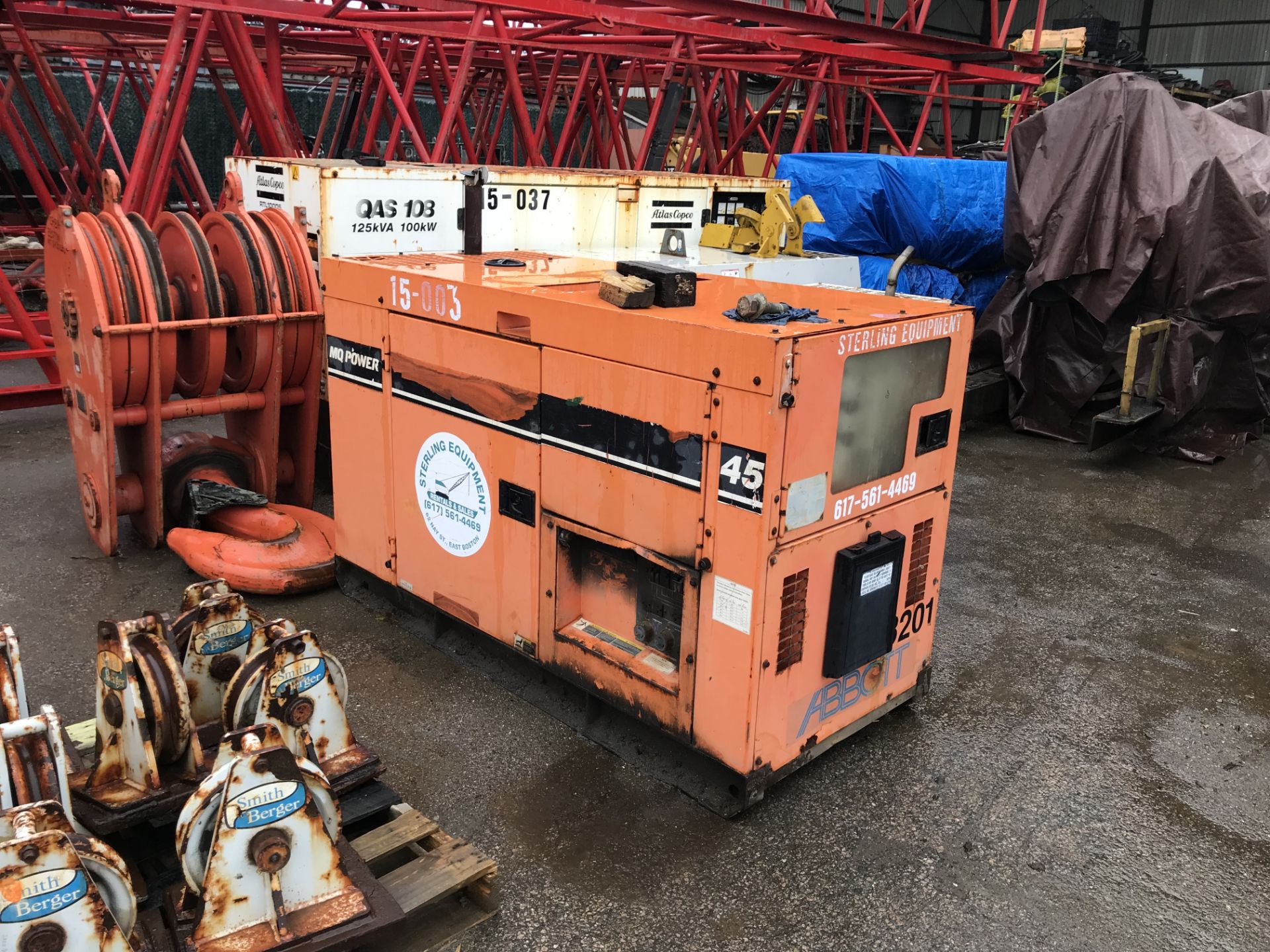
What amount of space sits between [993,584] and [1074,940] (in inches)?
98.7

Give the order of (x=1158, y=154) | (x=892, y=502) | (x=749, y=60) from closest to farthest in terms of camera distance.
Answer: (x=892, y=502), (x=1158, y=154), (x=749, y=60)

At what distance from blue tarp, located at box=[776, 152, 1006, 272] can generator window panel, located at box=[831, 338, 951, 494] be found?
5.93 metres

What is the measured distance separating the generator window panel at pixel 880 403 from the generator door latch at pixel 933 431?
68mm

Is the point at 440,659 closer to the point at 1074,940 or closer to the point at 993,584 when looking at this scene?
the point at 1074,940

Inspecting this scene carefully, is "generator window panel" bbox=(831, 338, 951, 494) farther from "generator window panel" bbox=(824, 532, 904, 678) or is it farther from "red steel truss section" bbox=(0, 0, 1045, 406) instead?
"red steel truss section" bbox=(0, 0, 1045, 406)

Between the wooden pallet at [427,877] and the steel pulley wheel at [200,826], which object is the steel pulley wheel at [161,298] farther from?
the steel pulley wheel at [200,826]

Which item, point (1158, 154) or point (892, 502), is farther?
point (1158, 154)

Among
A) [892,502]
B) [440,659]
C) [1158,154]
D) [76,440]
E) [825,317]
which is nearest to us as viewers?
[825,317]

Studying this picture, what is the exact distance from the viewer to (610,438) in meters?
3.03

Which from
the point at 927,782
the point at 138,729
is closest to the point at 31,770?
the point at 138,729

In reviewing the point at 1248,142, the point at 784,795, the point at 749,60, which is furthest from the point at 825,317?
the point at 749,60

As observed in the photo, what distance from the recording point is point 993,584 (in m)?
4.93

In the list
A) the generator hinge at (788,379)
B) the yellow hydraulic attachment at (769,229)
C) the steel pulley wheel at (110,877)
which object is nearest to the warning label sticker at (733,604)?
the generator hinge at (788,379)

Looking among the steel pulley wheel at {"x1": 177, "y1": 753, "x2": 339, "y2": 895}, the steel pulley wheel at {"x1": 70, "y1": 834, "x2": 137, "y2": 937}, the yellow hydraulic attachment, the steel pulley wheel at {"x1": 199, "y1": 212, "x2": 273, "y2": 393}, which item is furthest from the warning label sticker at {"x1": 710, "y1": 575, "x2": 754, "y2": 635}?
the yellow hydraulic attachment
